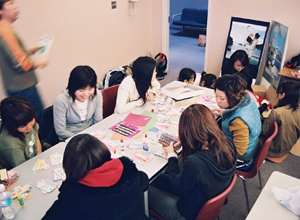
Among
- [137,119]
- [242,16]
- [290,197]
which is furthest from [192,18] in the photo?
[290,197]

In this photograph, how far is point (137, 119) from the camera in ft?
8.22

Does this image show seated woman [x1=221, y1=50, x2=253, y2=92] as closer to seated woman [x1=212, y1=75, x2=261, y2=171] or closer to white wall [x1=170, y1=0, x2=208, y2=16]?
seated woman [x1=212, y1=75, x2=261, y2=171]

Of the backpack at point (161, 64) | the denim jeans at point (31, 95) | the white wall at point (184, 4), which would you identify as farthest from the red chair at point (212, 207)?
the white wall at point (184, 4)

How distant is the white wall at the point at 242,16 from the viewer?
394 centimetres

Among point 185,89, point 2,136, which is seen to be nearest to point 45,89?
point 2,136

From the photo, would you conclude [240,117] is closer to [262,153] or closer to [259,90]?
→ [262,153]

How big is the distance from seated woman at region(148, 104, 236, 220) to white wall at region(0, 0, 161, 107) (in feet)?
7.82

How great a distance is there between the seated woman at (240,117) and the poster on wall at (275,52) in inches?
74.9

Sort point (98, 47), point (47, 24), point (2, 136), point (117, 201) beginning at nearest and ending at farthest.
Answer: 1. point (117, 201)
2. point (2, 136)
3. point (47, 24)
4. point (98, 47)

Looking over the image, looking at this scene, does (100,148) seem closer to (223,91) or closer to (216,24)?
(223,91)

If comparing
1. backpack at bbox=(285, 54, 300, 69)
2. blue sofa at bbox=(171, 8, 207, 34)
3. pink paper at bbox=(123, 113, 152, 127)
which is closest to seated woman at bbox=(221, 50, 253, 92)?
backpack at bbox=(285, 54, 300, 69)

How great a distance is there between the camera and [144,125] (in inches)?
A: 94.7

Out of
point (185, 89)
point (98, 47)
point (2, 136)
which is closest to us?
point (2, 136)

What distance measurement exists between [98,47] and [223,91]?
2631mm
